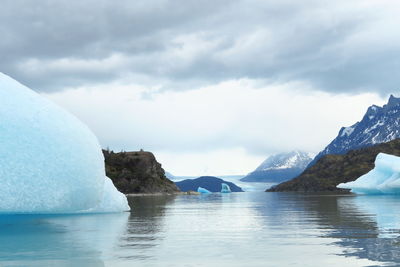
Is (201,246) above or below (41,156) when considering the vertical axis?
below

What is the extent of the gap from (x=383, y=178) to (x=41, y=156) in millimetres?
92879

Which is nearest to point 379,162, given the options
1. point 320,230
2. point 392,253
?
point 320,230

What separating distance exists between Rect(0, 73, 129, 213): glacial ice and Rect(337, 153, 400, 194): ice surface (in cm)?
8201

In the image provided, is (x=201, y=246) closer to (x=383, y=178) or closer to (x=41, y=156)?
(x=41, y=156)

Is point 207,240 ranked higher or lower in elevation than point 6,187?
lower

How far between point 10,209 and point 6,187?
125cm

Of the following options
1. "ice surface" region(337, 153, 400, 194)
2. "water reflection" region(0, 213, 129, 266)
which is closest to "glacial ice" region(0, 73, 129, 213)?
"water reflection" region(0, 213, 129, 266)

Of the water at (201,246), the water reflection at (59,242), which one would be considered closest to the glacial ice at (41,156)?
the water reflection at (59,242)

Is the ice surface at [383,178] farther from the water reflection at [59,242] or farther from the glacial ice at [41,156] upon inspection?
the water reflection at [59,242]

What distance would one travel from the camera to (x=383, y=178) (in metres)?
107

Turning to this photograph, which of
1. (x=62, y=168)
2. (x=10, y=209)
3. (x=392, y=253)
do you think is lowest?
(x=392, y=253)

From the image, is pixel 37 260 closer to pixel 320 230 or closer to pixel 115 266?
pixel 115 266

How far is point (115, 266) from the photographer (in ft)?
48.5

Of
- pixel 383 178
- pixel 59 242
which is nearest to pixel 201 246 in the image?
pixel 59 242
